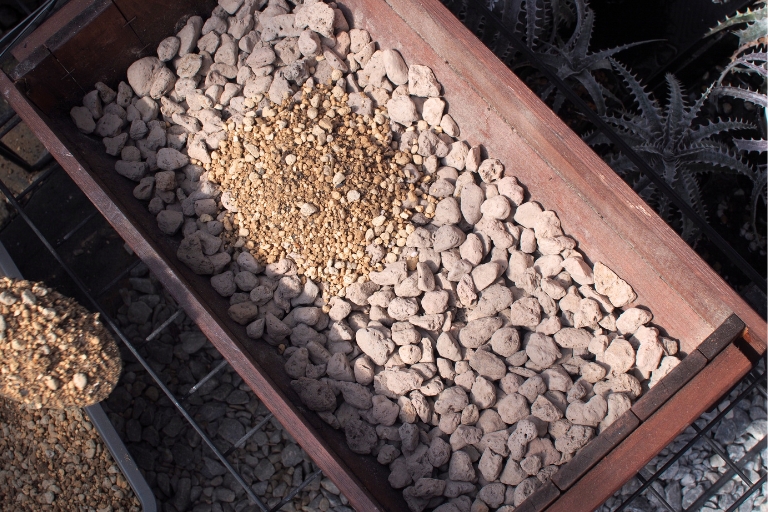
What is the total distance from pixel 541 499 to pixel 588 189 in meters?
0.78

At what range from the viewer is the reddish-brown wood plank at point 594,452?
140 cm

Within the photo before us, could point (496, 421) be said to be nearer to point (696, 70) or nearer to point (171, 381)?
point (171, 381)

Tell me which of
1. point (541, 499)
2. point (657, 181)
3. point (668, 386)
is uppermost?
point (657, 181)

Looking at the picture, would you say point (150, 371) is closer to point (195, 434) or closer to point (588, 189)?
point (195, 434)

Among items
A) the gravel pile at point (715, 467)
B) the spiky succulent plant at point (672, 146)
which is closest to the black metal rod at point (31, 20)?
the spiky succulent plant at point (672, 146)

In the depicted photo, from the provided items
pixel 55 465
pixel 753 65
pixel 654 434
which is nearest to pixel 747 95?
pixel 753 65

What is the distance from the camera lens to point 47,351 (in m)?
1.53

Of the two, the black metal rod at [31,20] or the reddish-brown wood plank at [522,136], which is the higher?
the reddish-brown wood plank at [522,136]

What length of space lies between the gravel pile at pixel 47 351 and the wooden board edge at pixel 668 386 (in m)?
1.32

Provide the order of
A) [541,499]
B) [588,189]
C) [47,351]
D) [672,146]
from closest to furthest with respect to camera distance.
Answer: [541,499] < [47,351] < [588,189] < [672,146]

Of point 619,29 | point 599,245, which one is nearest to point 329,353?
point 599,245

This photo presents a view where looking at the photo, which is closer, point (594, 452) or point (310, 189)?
point (594, 452)

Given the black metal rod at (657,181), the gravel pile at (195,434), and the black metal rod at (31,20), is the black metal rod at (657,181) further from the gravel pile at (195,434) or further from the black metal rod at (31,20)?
the gravel pile at (195,434)

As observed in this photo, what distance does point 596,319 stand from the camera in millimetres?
1698
